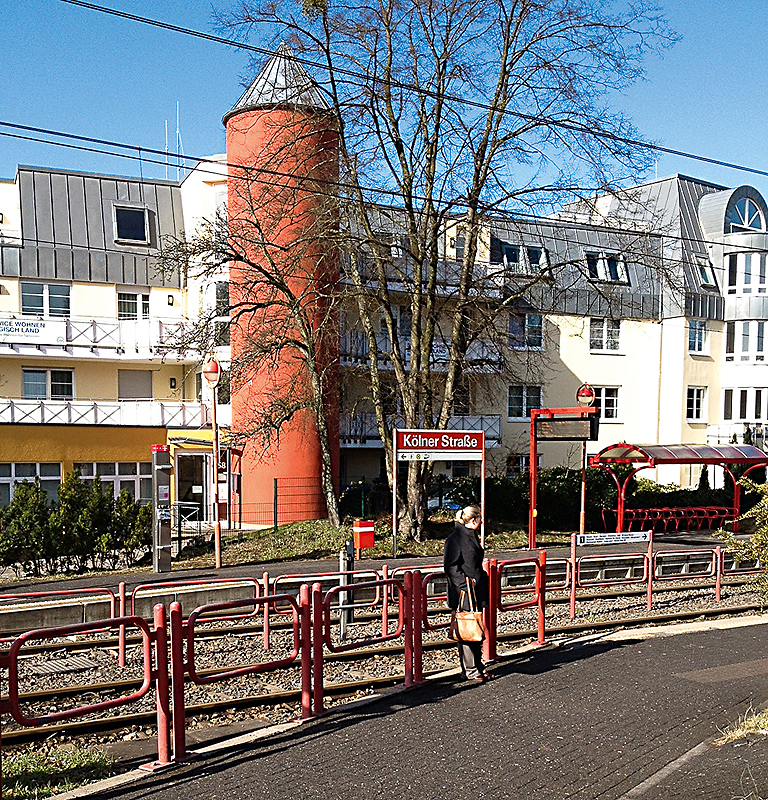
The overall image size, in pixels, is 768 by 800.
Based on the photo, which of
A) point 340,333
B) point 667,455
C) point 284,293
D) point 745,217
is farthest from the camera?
point 745,217

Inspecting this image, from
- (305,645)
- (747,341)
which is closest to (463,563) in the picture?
(305,645)

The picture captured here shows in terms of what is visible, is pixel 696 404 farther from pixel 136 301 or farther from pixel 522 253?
pixel 136 301

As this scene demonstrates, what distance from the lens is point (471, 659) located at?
10.9 meters

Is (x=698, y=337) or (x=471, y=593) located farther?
(x=698, y=337)

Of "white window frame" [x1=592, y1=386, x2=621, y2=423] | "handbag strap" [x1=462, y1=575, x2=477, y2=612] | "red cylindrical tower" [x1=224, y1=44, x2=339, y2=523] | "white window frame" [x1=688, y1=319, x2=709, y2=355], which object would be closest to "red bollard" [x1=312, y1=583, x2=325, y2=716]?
"handbag strap" [x1=462, y1=575, x2=477, y2=612]

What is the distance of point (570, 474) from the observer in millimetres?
33750

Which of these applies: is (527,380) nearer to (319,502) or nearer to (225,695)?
(319,502)

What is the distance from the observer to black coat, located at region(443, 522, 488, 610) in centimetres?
1112

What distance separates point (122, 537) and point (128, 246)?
55.7ft

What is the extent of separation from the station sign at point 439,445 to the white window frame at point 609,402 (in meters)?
24.1

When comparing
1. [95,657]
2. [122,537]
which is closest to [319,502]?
[122,537]

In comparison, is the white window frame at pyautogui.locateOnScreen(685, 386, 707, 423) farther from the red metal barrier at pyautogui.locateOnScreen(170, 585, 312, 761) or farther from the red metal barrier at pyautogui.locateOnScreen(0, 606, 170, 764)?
the red metal barrier at pyautogui.locateOnScreen(0, 606, 170, 764)

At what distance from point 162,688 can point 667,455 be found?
2477 cm

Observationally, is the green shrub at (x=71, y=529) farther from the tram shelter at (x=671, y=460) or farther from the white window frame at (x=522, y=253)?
the white window frame at (x=522, y=253)
